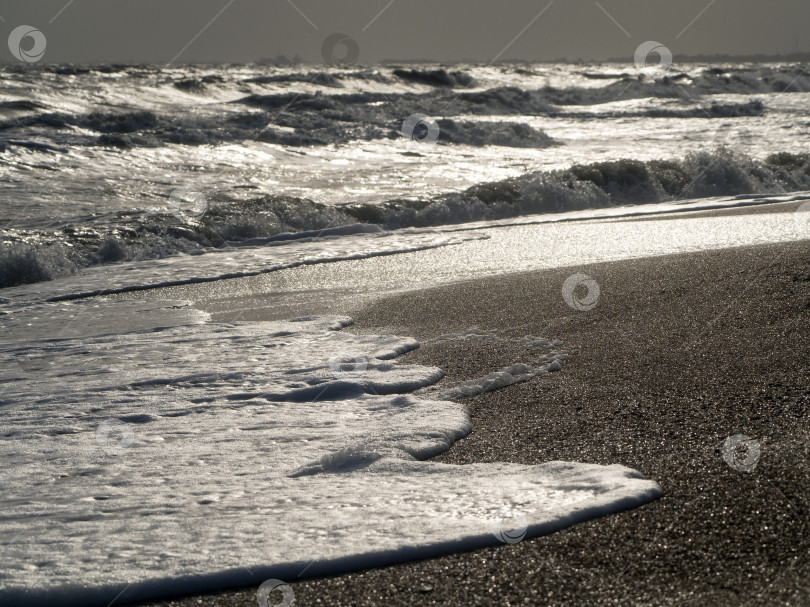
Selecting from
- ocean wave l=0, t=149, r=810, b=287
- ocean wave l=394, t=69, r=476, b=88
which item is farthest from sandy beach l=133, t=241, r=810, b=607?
ocean wave l=394, t=69, r=476, b=88

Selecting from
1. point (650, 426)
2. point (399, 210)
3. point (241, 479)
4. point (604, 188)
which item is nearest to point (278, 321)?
point (241, 479)

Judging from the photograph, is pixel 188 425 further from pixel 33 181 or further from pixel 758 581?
pixel 33 181

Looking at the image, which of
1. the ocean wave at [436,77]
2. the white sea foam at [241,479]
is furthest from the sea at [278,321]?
the ocean wave at [436,77]

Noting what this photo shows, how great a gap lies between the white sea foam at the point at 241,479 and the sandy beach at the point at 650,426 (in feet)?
0.31

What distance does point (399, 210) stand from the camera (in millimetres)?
9680

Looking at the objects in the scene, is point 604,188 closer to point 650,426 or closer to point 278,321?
point 278,321

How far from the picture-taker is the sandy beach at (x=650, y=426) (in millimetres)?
1844

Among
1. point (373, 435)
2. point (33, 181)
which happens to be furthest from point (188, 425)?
point (33, 181)

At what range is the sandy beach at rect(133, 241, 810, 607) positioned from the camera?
184 centimetres

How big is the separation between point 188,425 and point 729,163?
10330 millimetres

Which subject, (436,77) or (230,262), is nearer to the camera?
(230,262)

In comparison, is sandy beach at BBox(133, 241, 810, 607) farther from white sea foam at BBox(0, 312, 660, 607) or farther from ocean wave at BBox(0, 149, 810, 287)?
ocean wave at BBox(0, 149, 810, 287)

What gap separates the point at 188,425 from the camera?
314 cm

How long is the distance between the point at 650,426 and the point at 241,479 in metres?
1.41
